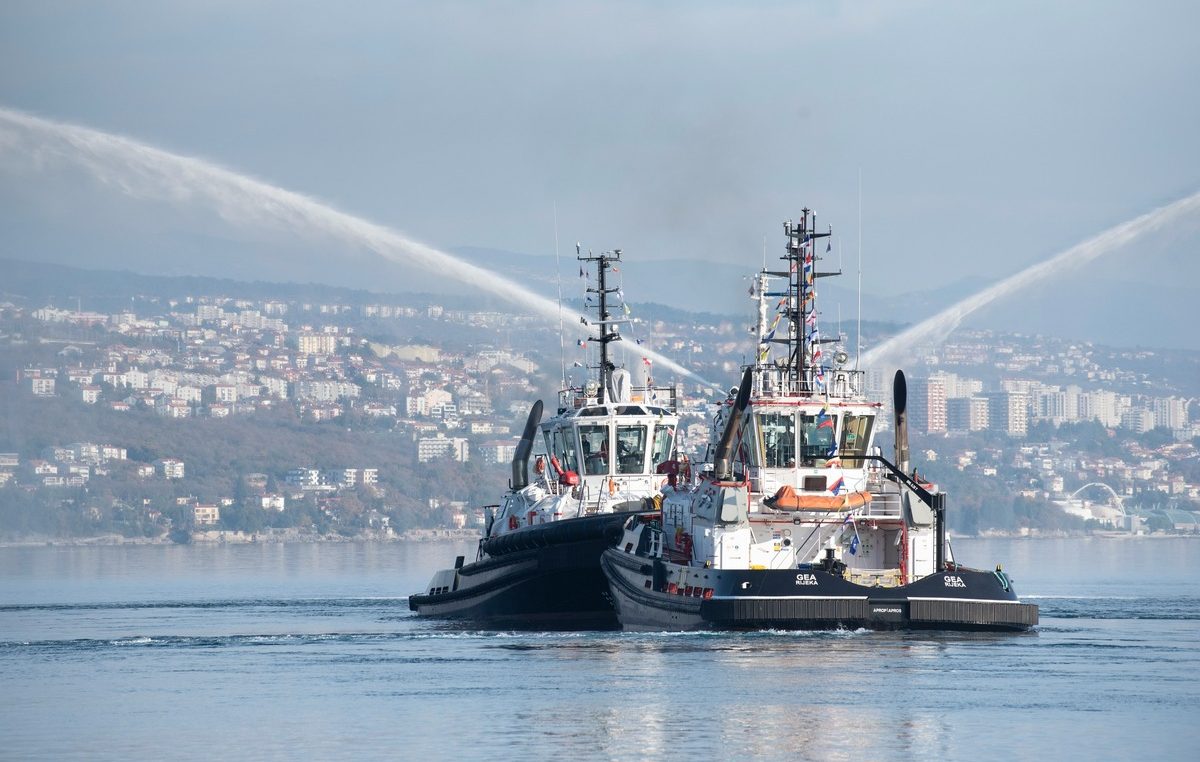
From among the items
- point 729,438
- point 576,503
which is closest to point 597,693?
point 729,438

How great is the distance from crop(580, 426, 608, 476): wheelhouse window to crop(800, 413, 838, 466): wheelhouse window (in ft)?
49.6

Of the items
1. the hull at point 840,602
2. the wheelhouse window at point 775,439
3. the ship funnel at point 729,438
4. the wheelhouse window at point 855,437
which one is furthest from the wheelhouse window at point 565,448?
the hull at point 840,602

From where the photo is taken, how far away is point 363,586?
5305 inches

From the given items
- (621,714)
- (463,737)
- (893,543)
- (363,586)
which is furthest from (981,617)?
(363,586)

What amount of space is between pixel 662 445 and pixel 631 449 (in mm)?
1481

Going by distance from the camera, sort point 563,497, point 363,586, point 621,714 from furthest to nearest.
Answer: point 363,586 → point 563,497 → point 621,714

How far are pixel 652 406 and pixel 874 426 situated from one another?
15367 millimetres

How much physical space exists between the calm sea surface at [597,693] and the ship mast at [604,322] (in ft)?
41.1

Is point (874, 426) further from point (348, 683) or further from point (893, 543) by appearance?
point (348, 683)

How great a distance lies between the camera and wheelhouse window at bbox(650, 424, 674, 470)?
83.5 m

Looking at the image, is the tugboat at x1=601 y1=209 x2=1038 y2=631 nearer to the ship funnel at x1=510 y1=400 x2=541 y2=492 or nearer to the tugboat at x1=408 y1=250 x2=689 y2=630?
the tugboat at x1=408 y1=250 x2=689 y2=630

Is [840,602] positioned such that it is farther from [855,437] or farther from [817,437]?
[855,437]

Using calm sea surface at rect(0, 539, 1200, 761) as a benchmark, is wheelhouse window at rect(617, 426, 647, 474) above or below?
above

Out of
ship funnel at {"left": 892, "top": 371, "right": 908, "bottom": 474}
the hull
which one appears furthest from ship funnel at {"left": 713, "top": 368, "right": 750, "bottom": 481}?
ship funnel at {"left": 892, "top": 371, "right": 908, "bottom": 474}
